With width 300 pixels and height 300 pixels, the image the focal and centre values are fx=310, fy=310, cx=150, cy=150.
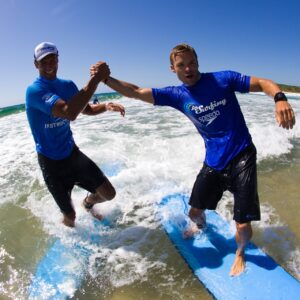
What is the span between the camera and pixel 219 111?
306 centimetres

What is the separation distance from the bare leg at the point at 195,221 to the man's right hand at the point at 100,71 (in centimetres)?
179

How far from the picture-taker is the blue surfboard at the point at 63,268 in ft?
10.5

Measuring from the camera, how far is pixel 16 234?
448cm

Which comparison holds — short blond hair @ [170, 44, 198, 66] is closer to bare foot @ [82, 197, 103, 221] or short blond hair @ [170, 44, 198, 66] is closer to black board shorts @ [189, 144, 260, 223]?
black board shorts @ [189, 144, 260, 223]

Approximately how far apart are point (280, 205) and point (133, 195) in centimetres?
243

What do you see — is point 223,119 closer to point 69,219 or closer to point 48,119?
point 48,119

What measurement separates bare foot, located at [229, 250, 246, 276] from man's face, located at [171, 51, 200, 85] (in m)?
1.89

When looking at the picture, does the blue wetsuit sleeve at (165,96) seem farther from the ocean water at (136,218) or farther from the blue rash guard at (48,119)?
the ocean water at (136,218)

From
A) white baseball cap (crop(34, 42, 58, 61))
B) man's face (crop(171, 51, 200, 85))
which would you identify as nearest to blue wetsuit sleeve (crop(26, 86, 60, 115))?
white baseball cap (crop(34, 42, 58, 61))

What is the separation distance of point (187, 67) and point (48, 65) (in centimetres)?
147

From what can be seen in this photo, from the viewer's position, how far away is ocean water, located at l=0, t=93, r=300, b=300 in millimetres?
3316

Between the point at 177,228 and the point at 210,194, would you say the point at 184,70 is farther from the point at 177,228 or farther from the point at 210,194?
the point at 177,228

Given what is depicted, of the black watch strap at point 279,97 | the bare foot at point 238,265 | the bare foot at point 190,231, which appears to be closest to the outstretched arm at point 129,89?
the black watch strap at point 279,97

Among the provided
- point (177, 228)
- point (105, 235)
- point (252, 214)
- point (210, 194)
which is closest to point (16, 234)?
point (105, 235)
